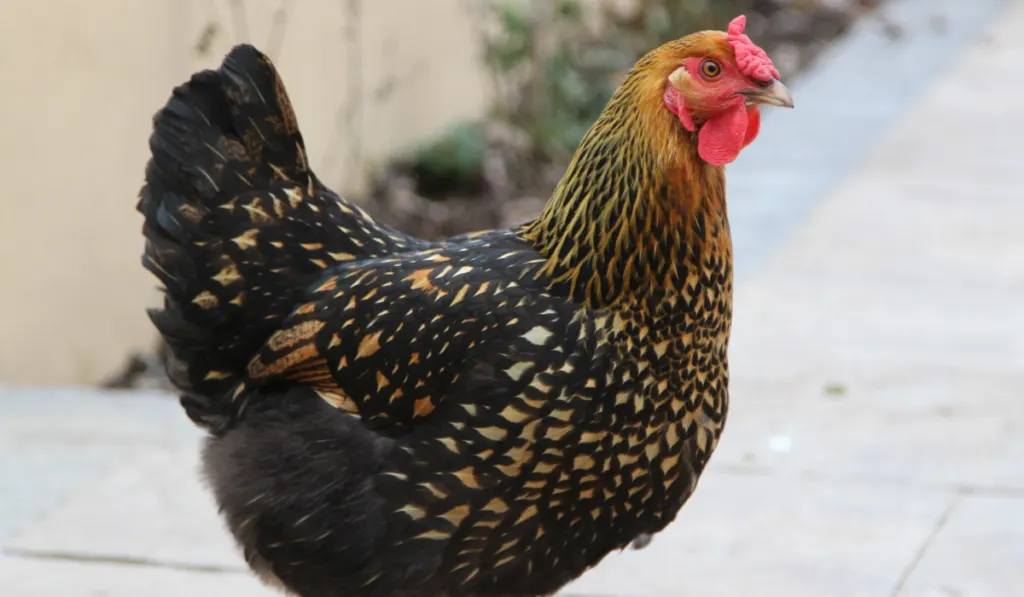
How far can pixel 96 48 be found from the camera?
6.55 meters

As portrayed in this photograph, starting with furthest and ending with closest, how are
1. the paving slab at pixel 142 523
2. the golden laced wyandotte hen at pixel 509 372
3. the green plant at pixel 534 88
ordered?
the green plant at pixel 534 88, the paving slab at pixel 142 523, the golden laced wyandotte hen at pixel 509 372

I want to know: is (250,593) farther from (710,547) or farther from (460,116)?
(460,116)

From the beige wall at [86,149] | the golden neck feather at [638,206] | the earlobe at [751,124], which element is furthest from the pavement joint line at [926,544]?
the beige wall at [86,149]

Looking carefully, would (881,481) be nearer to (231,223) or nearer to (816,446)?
(816,446)

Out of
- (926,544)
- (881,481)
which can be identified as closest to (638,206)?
(926,544)

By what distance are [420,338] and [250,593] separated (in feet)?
4.44

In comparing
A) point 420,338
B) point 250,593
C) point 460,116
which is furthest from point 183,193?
point 460,116

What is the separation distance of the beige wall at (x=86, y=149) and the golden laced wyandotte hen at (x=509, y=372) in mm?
2417

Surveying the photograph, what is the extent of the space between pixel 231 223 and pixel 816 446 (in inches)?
95.6

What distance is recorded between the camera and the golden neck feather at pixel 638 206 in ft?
11.8

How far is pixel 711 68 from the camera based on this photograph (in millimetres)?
3537

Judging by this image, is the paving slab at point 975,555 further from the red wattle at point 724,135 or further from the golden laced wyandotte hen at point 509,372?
the red wattle at point 724,135

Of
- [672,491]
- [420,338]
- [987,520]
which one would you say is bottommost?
[987,520]

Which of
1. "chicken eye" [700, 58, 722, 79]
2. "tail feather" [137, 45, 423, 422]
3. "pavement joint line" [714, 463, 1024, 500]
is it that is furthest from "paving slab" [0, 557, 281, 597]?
"chicken eye" [700, 58, 722, 79]
